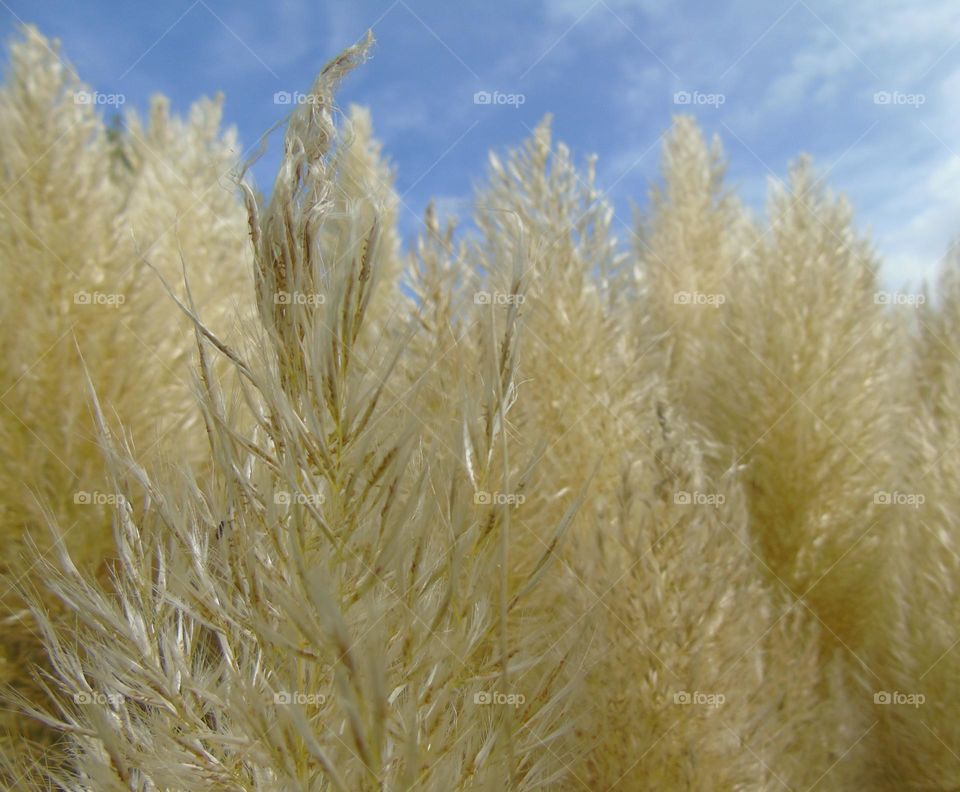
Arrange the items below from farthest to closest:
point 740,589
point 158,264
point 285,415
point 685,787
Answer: point 158,264 < point 740,589 < point 685,787 < point 285,415

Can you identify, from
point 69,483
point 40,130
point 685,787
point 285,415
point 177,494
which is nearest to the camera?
point 285,415

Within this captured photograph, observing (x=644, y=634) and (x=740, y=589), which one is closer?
(x=644, y=634)

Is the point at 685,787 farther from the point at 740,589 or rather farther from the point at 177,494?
the point at 177,494

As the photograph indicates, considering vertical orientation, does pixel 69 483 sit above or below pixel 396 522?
above

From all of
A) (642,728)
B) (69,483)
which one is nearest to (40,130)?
(69,483)

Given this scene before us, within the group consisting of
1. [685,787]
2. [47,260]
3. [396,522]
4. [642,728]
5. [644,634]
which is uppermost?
[47,260]

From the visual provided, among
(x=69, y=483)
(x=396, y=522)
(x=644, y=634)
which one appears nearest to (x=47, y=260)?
(x=69, y=483)

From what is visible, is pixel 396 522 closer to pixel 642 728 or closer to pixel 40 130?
pixel 642 728
